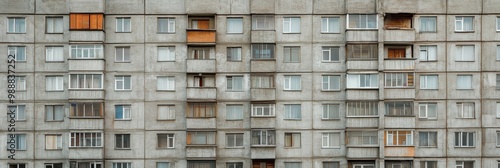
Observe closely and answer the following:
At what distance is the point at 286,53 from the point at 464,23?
15.1 meters

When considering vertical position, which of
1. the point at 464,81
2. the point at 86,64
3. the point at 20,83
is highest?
the point at 86,64

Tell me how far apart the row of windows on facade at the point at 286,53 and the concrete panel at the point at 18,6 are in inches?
120

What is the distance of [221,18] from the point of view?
42000mm

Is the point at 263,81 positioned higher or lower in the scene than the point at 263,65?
lower

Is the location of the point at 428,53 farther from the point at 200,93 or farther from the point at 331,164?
the point at 200,93

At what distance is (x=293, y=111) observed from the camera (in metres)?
42.2

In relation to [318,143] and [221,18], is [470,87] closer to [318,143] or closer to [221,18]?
[318,143]

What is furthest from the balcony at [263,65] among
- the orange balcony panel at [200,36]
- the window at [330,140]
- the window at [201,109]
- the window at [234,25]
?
the window at [330,140]

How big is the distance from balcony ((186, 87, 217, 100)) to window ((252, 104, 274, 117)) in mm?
3559

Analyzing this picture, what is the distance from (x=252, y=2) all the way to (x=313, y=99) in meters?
9.53

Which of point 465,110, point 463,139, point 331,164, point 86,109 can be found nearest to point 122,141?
point 86,109

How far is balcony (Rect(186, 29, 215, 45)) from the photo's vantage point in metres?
41.5

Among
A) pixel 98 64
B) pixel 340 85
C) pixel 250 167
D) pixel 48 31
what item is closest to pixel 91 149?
pixel 98 64

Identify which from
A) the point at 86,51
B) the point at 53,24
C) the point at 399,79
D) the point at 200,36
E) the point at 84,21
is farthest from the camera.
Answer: the point at 53,24
